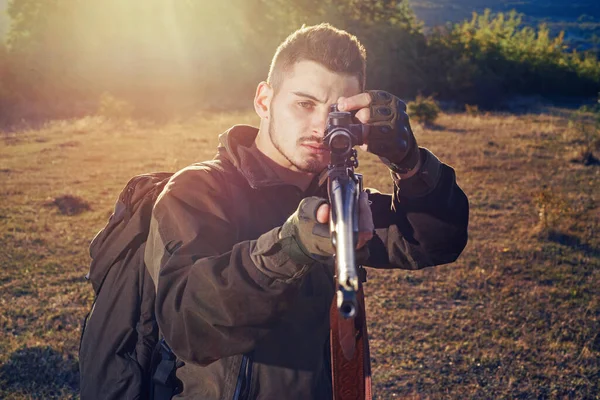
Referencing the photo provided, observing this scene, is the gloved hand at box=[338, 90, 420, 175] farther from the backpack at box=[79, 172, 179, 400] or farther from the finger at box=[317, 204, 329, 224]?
the backpack at box=[79, 172, 179, 400]

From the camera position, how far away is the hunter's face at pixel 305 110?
2.47 m

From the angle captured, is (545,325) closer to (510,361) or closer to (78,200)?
(510,361)

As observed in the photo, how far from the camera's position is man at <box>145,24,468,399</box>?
1.82m

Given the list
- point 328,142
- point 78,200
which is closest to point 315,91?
point 328,142

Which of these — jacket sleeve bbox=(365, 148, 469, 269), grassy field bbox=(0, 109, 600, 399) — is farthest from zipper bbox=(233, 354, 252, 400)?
grassy field bbox=(0, 109, 600, 399)

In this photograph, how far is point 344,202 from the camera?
1627 mm

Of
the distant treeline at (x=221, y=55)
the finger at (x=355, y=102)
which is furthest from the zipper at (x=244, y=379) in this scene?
the distant treeline at (x=221, y=55)

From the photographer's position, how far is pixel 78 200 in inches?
401

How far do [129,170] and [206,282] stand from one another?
1165 cm

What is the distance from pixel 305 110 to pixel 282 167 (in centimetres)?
33

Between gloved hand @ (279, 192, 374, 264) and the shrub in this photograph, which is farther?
the shrub

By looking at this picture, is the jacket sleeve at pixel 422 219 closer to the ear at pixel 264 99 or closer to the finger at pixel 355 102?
the finger at pixel 355 102

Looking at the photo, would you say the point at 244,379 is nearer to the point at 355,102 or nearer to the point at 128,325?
the point at 128,325

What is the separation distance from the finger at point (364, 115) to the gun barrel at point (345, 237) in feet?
1.33
